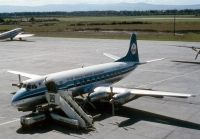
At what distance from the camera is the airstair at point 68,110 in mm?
29300

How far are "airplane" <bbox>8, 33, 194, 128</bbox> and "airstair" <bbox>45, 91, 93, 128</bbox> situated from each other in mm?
845

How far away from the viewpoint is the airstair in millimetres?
29300

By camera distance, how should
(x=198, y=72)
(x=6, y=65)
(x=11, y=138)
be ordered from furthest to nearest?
1. (x=6, y=65)
2. (x=198, y=72)
3. (x=11, y=138)

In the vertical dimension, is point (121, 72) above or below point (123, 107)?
above

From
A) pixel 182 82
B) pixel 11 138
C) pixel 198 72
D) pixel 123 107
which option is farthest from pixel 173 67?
pixel 11 138

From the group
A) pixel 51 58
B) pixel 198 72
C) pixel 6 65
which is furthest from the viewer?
pixel 51 58

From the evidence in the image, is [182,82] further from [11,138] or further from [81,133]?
[11,138]

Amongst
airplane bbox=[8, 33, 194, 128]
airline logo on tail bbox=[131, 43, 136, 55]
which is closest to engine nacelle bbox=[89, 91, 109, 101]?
airplane bbox=[8, 33, 194, 128]

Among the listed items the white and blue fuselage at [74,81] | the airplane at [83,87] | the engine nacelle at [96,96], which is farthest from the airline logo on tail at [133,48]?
the engine nacelle at [96,96]

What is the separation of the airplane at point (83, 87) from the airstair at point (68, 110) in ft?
2.77

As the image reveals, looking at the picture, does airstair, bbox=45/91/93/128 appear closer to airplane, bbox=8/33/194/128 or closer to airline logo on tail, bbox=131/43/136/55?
airplane, bbox=8/33/194/128

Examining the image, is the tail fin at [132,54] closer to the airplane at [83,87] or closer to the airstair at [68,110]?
the airplane at [83,87]

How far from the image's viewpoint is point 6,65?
6625 centimetres

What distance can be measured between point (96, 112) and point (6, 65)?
3663 centimetres
